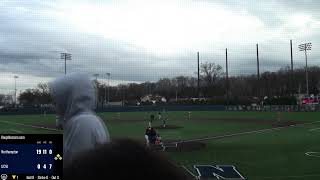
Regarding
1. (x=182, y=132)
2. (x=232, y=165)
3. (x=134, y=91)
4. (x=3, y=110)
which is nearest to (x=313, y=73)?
(x=134, y=91)

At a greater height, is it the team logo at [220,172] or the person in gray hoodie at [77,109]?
the person in gray hoodie at [77,109]

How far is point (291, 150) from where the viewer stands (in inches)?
790

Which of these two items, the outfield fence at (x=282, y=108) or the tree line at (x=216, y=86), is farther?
the tree line at (x=216, y=86)

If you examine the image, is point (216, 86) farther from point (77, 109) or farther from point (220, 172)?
point (77, 109)

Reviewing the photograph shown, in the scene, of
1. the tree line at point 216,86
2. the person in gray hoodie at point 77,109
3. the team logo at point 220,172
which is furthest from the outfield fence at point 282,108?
the person in gray hoodie at point 77,109

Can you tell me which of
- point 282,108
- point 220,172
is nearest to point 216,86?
point 282,108
